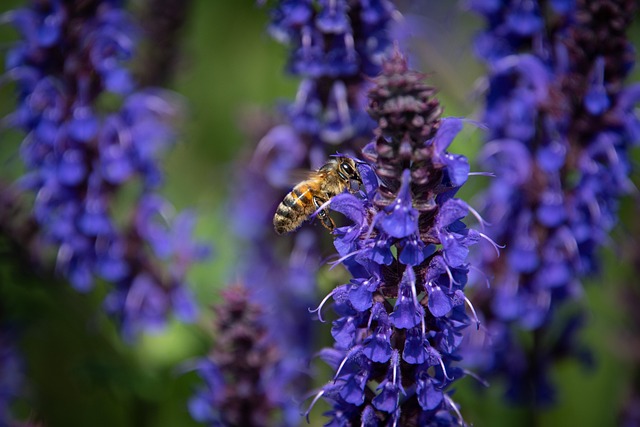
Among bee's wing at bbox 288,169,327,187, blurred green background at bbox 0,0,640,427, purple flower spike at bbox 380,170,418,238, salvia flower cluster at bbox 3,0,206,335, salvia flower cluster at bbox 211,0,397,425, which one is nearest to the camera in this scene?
purple flower spike at bbox 380,170,418,238

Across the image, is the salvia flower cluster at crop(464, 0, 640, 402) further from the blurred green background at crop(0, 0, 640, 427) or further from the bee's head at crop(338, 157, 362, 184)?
the bee's head at crop(338, 157, 362, 184)

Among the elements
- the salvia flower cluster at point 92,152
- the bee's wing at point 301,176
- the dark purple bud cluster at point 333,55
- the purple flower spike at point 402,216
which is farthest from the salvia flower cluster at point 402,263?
the salvia flower cluster at point 92,152

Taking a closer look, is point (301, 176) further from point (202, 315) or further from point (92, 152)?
point (202, 315)

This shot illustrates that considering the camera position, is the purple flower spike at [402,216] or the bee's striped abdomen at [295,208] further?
the bee's striped abdomen at [295,208]

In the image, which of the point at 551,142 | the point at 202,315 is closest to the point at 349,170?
the point at 551,142

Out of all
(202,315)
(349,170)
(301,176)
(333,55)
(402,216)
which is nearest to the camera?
(402,216)

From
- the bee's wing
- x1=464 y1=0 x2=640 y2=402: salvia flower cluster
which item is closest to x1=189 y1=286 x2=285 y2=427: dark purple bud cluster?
the bee's wing

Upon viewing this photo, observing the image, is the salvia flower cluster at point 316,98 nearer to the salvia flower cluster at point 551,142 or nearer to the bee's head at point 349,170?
the bee's head at point 349,170
